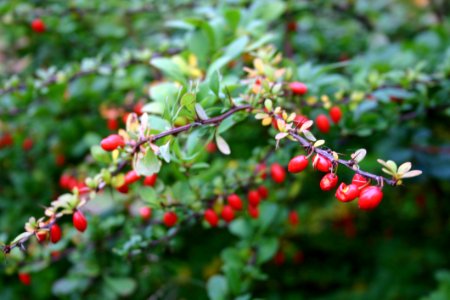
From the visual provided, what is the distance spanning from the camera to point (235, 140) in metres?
2.17

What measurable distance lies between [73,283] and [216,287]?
0.59 m

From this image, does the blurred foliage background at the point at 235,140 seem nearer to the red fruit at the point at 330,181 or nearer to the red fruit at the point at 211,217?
the red fruit at the point at 211,217

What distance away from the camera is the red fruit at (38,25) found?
208 cm

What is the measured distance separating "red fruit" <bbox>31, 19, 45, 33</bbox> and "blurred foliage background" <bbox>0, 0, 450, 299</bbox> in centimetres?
4

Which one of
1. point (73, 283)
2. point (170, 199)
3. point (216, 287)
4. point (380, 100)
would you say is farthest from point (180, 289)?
point (380, 100)

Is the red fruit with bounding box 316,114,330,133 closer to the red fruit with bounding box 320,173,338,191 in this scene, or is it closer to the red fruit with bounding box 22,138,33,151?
the red fruit with bounding box 320,173,338,191

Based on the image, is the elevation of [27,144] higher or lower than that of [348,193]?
lower

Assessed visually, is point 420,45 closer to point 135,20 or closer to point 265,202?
point 265,202

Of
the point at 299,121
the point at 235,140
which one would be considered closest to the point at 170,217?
the point at 299,121

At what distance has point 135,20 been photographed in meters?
2.48

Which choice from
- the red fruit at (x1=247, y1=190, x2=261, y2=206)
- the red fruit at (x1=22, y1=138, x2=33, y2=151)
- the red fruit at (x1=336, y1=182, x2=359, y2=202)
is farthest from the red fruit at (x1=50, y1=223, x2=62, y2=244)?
the red fruit at (x1=22, y1=138, x2=33, y2=151)

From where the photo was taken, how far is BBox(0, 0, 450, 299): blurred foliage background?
1.54 m

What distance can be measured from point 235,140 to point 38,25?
1.00 metres

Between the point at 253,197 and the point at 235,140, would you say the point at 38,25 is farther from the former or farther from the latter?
the point at 253,197
